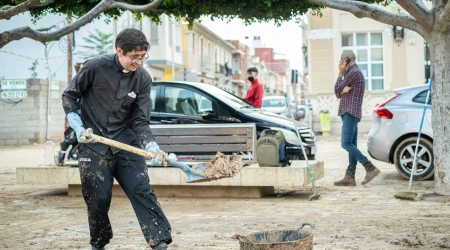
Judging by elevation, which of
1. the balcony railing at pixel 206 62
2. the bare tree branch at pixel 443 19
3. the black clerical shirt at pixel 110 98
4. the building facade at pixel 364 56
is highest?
the balcony railing at pixel 206 62

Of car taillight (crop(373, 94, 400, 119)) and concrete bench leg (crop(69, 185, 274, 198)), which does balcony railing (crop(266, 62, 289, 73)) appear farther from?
concrete bench leg (crop(69, 185, 274, 198))

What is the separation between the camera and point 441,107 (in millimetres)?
10219

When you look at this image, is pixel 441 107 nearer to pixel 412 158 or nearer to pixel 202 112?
pixel 412 158

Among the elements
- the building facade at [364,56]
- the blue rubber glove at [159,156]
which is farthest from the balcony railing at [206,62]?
the blue rubber glove at [159,156]

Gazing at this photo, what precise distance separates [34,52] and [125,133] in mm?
31529

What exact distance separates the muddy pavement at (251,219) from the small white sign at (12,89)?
16.0 metres

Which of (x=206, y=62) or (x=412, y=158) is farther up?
(x=206, y=62)

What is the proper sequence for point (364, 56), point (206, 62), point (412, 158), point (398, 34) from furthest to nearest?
point (206, 62) < point (364, 56) < point (398, 34) < point (412, 158)

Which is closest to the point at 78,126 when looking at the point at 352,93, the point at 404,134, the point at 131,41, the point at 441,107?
the point at 131,41

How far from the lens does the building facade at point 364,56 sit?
96.9 ft

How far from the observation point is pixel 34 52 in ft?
118

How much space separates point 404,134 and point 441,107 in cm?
177

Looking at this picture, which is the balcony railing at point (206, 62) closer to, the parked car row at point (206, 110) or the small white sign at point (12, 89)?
the small white sign at point (12, 89)

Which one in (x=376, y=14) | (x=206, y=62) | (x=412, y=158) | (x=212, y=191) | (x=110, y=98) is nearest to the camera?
(x=110, y=98)
